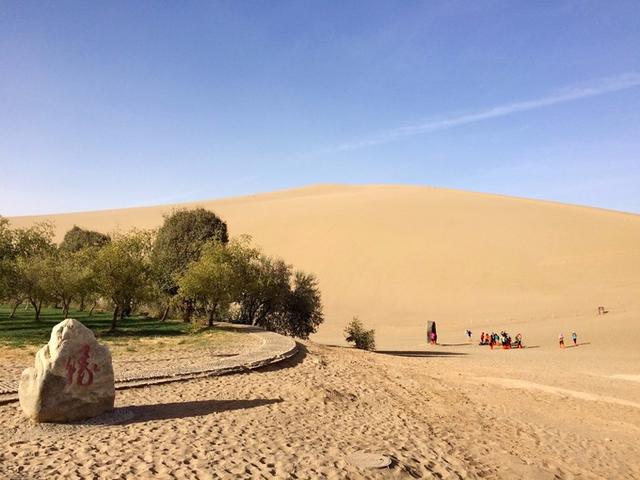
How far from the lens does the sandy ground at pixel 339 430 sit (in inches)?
301

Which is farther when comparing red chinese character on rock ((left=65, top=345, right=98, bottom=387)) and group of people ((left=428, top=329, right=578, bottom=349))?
group of people ((left=428, top=329, right=578, bottom=349))

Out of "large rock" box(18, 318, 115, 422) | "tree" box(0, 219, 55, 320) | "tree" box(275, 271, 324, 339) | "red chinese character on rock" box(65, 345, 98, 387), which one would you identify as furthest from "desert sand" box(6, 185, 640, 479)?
"tree" box(0, 219, 55, 320)

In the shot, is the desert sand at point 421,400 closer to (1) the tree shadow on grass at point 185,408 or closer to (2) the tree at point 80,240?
(1) the tree shadow on grass at point 185,408

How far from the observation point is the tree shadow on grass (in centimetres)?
970

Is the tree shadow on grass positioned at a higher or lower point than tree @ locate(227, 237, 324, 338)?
lower

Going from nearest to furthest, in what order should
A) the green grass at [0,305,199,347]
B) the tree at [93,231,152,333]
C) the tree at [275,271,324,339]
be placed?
1. the green grass at [0,305,199,347]
2. the tree at [93,231,152,333]
3. the tree at [275,271,324,339]

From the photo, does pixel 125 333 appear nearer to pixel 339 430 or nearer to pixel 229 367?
pixel 229 367

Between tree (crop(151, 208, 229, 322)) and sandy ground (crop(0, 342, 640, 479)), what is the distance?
15017 mm

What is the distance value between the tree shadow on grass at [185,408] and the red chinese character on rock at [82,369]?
3.25 feet

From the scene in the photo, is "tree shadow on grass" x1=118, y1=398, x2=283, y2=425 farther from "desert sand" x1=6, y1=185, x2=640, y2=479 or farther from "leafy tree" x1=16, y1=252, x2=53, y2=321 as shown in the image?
"leafy tree" x1=16, y1=252, x2=53, y2=321

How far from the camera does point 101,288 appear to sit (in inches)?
935

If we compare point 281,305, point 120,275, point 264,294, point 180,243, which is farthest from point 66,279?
point 281,305

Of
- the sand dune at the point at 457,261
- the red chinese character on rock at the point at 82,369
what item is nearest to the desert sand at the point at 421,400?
the sand dune at the point at 457,261

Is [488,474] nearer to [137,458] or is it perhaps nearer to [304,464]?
[304,464]
